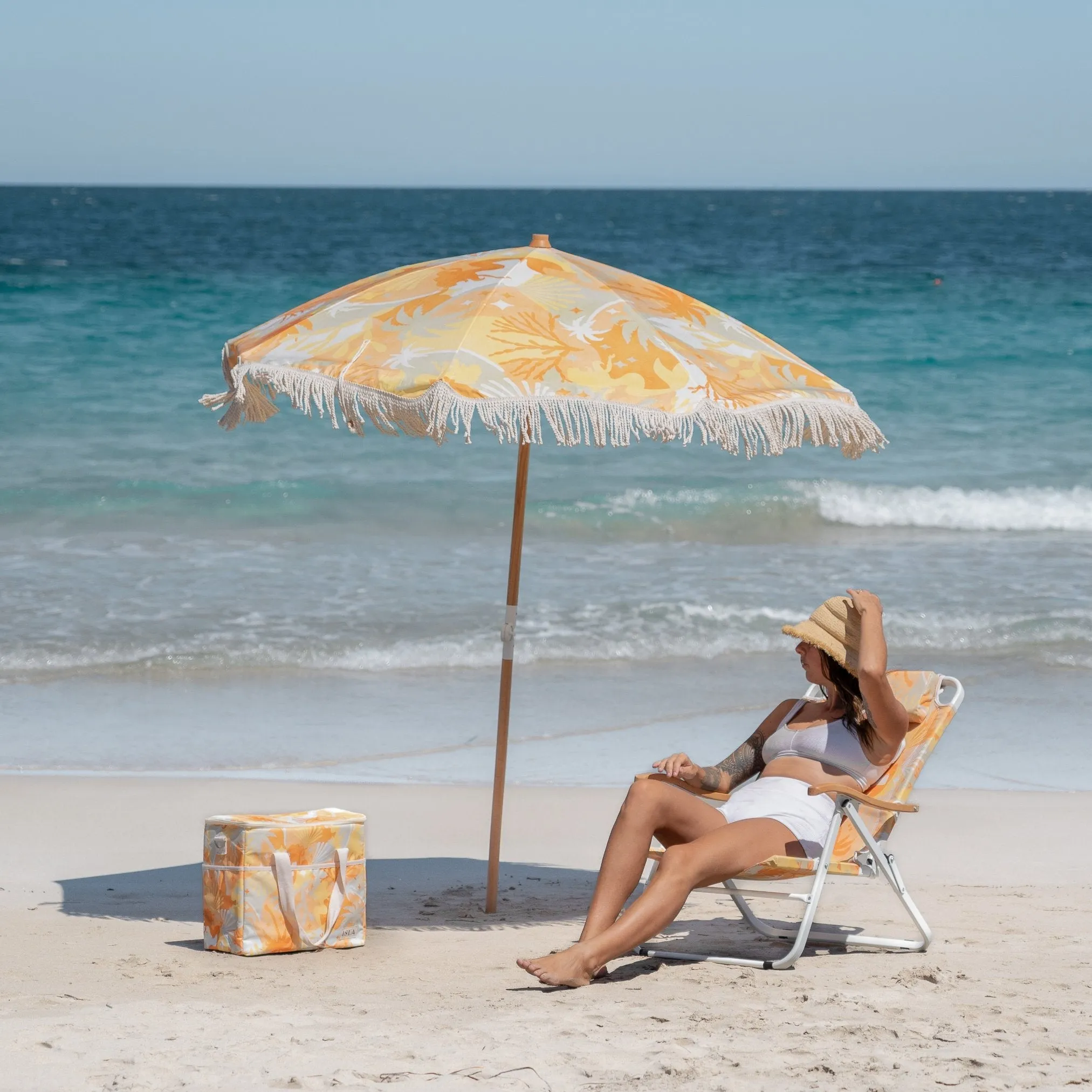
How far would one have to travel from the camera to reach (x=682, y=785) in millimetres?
4316

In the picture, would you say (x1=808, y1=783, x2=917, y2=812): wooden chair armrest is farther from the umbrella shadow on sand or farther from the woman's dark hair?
the umbrella shadow on sand

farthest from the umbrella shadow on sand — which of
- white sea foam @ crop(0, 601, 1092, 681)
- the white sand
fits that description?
white sea foam @ crop(0, 601, 1092, 681)

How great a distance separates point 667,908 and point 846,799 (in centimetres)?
57

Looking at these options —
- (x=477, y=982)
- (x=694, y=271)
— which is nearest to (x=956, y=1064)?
(x=477, y=982)

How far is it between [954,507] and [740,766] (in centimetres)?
954

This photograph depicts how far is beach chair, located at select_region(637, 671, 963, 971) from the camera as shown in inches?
157

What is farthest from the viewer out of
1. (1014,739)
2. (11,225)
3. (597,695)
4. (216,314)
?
(11,225)

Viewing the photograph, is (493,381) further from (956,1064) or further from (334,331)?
(956,1064)

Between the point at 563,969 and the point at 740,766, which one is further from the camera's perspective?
the point at 740,766

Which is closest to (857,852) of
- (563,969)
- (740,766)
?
(740,766)

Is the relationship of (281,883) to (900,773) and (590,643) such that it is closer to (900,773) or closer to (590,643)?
(900,773)

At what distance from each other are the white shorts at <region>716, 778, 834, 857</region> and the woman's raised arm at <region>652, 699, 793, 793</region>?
3.4 inches

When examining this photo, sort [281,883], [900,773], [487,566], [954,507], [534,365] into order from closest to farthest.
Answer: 1. [534,365]
2. [281,883]
3. [900,773]
4. [487,566]
5. [954,507]

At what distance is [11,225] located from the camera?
5300 centimetres
